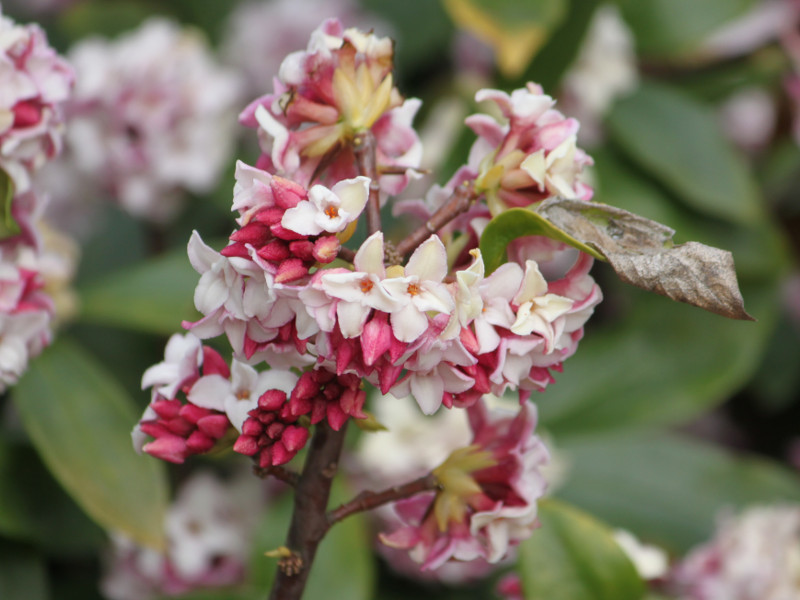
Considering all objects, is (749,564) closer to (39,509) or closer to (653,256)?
(653,256)

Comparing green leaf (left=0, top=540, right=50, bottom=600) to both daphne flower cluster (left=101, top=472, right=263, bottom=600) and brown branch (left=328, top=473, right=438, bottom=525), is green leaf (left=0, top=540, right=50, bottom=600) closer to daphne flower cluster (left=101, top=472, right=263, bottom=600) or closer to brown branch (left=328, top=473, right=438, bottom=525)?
daphne flower cluster (left=101, top=472, right=263, bottom=600)

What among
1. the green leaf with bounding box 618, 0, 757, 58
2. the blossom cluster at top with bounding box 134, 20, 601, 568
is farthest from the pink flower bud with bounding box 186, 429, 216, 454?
the green leaf with bounding box 618, 0, 757, 58

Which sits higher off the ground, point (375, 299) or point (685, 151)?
point (375, 299)

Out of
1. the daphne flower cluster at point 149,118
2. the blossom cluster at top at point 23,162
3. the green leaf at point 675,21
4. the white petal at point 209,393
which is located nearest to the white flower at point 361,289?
the white petal at point 209,393

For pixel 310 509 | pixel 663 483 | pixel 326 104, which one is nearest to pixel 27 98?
pixel 326 104

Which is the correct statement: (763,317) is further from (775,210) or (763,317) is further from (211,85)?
(211,85)

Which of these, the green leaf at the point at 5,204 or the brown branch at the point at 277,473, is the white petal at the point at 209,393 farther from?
the green leaf at the point at 5,204
